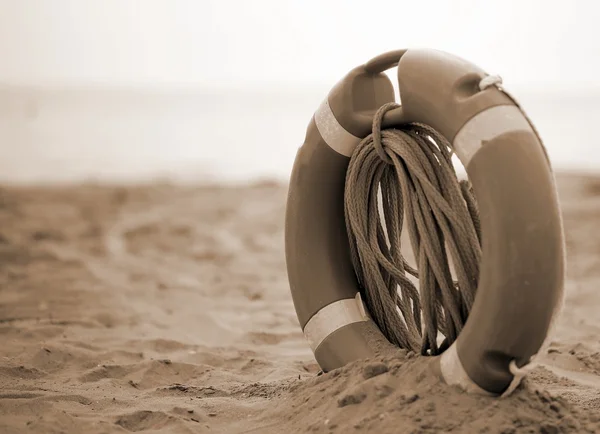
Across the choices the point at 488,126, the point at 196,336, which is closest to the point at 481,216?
the point at 488,126

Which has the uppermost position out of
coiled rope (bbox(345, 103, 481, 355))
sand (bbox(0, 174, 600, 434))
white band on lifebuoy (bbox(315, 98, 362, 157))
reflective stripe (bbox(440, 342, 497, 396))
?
white band on lifebuoy (bbox(315, 98, 362, 157))

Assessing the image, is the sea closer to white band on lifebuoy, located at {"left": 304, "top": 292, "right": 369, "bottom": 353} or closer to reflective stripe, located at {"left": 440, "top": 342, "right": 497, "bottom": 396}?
white band on lifebuoy, located at {"left": 304, "top": 292, "right": 369, "bottom": 353}

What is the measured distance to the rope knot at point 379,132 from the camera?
6.68 ft

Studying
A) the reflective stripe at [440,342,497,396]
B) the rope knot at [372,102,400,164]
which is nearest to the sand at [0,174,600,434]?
the reflective stripe at [440,342,497,396]

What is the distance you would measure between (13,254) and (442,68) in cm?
320

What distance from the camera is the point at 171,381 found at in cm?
248

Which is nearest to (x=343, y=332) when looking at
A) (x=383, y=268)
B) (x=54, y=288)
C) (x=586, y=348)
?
(x=383, y=268)

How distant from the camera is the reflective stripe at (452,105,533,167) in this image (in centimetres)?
173

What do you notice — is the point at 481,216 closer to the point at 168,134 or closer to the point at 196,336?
the point at 196,336

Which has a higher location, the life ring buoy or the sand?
the life ring buoy

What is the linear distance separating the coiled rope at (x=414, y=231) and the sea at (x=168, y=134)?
489 centimetres

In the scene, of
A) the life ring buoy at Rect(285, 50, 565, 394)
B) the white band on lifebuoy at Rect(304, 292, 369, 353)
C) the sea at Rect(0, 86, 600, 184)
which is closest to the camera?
the life ring buoy at Rect(285, 50, 565, 394)

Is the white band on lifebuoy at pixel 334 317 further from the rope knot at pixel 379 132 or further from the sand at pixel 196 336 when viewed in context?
the rope knot at pixel 379 132

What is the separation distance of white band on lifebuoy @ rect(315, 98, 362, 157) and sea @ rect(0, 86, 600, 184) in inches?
191
